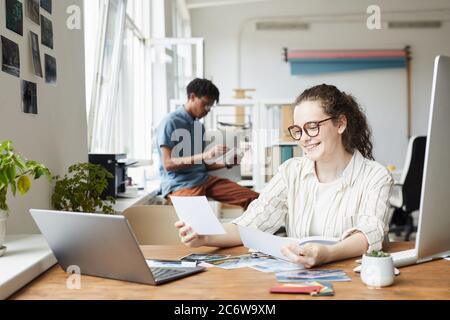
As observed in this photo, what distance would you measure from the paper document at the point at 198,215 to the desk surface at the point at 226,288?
0.20 metres

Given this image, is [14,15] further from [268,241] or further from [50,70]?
[268,241]

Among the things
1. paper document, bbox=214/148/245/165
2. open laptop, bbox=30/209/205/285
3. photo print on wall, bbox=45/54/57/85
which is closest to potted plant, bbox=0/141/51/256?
open laptop, bbox=30/209/205/285

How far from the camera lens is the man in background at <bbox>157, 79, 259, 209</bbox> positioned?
12.3ft

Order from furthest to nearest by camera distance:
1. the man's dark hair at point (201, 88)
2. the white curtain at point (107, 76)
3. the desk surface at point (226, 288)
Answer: the man's dark hair at point (201, 88), the white curtain at point (107, 76), the desk surface at point (226, 288)

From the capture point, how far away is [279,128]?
504 centimetres

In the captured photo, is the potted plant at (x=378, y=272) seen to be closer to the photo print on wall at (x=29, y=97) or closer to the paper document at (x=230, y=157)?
the photo print on wall at (x=29, y=97)

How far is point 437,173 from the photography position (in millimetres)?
1316

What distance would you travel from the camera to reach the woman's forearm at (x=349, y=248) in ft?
4.84

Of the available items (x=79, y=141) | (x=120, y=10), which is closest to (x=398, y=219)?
(x=120, y=10)

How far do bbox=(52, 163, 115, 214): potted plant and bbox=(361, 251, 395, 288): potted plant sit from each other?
1.43 m

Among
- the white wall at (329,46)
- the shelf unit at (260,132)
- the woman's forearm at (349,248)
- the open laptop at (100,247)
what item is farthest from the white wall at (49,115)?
the white wall at (329,46)

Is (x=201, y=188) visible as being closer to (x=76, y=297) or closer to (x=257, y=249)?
(x=257, y=249)

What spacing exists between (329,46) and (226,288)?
6994mm

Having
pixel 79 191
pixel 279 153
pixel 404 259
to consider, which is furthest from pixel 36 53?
pixel 279 153
